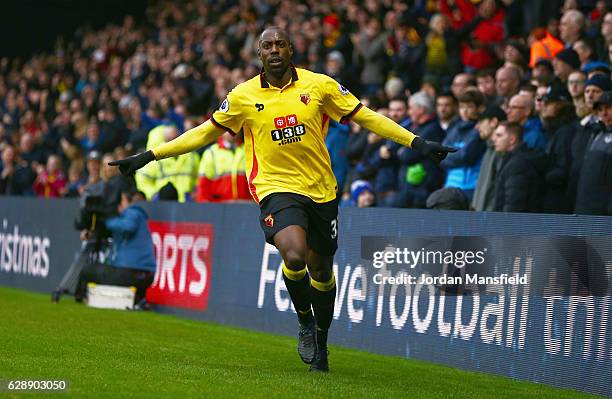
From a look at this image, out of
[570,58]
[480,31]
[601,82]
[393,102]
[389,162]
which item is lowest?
[389,162]

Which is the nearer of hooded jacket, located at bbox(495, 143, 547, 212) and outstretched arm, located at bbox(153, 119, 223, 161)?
outstretched arm, located at bbox(153, 119, 223, 161)

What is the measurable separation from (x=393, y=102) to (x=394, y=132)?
557cm

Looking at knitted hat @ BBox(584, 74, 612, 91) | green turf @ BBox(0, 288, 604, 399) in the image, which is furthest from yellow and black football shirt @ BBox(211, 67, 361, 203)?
knitted hat @ BBox(584, 74, 612, 91)

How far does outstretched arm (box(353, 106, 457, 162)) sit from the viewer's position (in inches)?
353

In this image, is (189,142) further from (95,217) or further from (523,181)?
(95,217)

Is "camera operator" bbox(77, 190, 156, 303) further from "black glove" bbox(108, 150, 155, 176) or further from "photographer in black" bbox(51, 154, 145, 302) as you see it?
"black glove" bbox(108, 150, 155, 176)

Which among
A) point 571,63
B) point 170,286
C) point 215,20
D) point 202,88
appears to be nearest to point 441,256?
point 571,63

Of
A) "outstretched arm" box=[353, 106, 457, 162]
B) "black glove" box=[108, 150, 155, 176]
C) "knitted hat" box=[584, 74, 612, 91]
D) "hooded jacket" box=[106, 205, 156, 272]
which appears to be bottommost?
"hooded jacket" box=[106, 205, 156, 272]

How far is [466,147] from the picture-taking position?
12984 millimetres

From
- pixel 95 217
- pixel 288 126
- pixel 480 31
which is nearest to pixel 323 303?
pixel 288 126

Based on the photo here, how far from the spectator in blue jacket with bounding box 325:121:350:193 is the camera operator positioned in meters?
2.66

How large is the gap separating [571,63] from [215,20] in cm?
1551

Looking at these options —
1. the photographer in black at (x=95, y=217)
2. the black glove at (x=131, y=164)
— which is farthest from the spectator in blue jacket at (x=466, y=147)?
the photographer in black at (x=95, y=217)

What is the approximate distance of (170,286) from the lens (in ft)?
52.2
